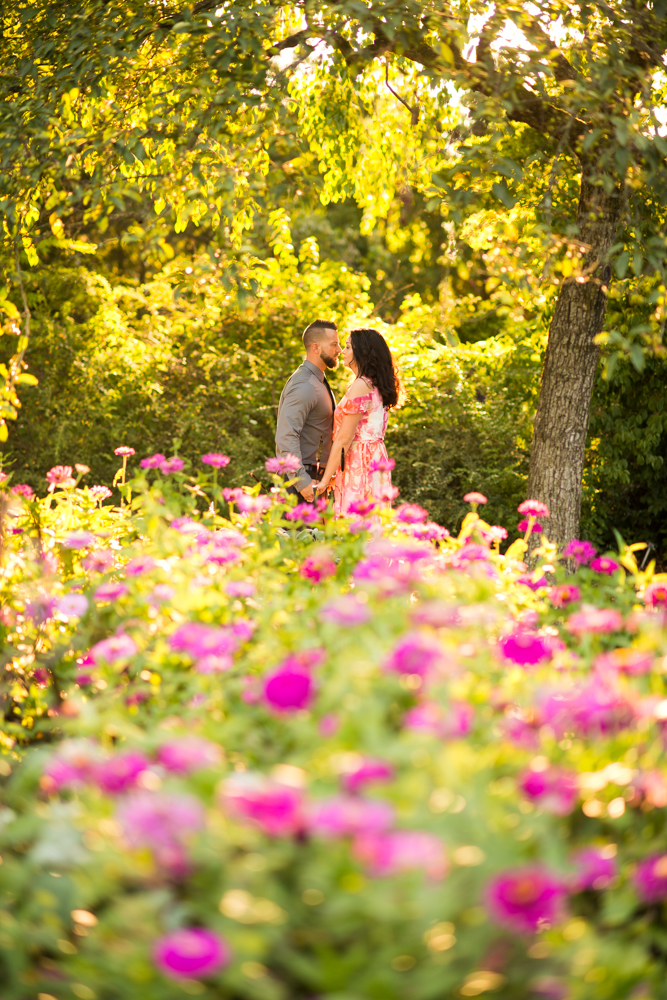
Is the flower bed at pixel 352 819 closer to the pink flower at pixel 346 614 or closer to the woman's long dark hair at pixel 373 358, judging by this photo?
the pink flower at pixel 346 614

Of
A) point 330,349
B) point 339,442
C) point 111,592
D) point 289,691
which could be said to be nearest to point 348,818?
point 289,691

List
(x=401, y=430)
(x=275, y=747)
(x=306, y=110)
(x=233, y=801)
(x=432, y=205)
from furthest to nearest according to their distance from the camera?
(x=401, y=430) → (x=306, y=110) → (x=432, y=205) → (x=275, y=747) → (x=233, y=801)

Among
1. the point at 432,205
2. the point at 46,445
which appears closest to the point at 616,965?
the point at 432,205

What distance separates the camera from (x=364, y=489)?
4.55 m

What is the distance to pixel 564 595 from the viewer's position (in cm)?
286

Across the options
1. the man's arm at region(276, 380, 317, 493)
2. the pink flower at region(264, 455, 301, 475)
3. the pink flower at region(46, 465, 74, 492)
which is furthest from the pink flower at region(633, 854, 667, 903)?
the man's arm at region(276, 380, 317, 493)

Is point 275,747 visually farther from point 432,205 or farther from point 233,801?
point 432,205

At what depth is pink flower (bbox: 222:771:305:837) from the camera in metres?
1.19

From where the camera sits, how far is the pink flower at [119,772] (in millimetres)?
1393

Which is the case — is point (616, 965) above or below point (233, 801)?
below

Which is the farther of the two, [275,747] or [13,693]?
[13,693]

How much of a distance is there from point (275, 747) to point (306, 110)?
477 cm

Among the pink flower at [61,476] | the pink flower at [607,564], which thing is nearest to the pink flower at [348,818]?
the pink flower at [607,564]

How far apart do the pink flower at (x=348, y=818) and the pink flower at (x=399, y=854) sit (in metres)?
0.02
